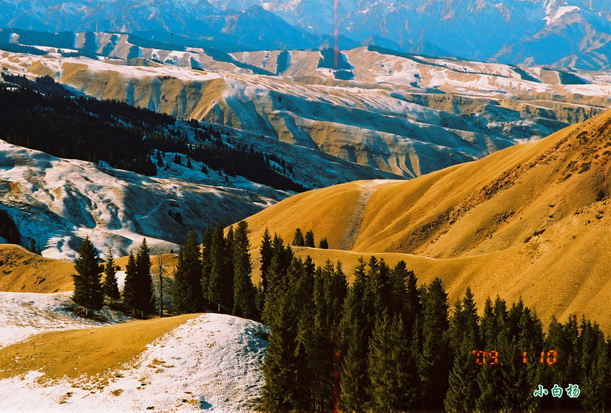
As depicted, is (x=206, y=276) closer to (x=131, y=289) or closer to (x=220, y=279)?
(x=220, y=279)

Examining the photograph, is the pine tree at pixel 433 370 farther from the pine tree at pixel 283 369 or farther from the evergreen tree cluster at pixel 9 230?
the evergreen tree cluster at pixel 9 230

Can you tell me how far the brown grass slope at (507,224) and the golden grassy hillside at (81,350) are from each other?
53.3 m

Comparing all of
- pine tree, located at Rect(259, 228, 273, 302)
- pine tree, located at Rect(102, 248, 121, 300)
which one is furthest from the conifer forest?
pine tree, located at Rect(102, 248, 121, 300)

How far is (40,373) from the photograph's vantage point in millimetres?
61438

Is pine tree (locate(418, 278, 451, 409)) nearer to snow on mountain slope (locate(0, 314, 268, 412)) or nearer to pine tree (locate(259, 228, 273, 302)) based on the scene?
snow on mountain slope (locate(0, 314, 268, 412))

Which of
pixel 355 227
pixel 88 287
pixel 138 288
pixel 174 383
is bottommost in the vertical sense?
pixel 174 383

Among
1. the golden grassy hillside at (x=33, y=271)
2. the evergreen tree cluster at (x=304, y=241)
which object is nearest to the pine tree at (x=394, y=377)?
the golden grassy hillside at (x=33, y=271)

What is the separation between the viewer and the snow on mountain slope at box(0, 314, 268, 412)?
5556 cm

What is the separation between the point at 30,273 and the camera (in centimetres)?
13100

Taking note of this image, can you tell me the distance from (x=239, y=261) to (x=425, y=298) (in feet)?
118

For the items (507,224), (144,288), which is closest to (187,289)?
(144,288)

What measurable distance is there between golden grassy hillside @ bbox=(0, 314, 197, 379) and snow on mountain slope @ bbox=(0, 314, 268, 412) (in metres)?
1.46

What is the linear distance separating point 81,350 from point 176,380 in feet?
→ 48.8

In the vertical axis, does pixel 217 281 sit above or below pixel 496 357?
below
